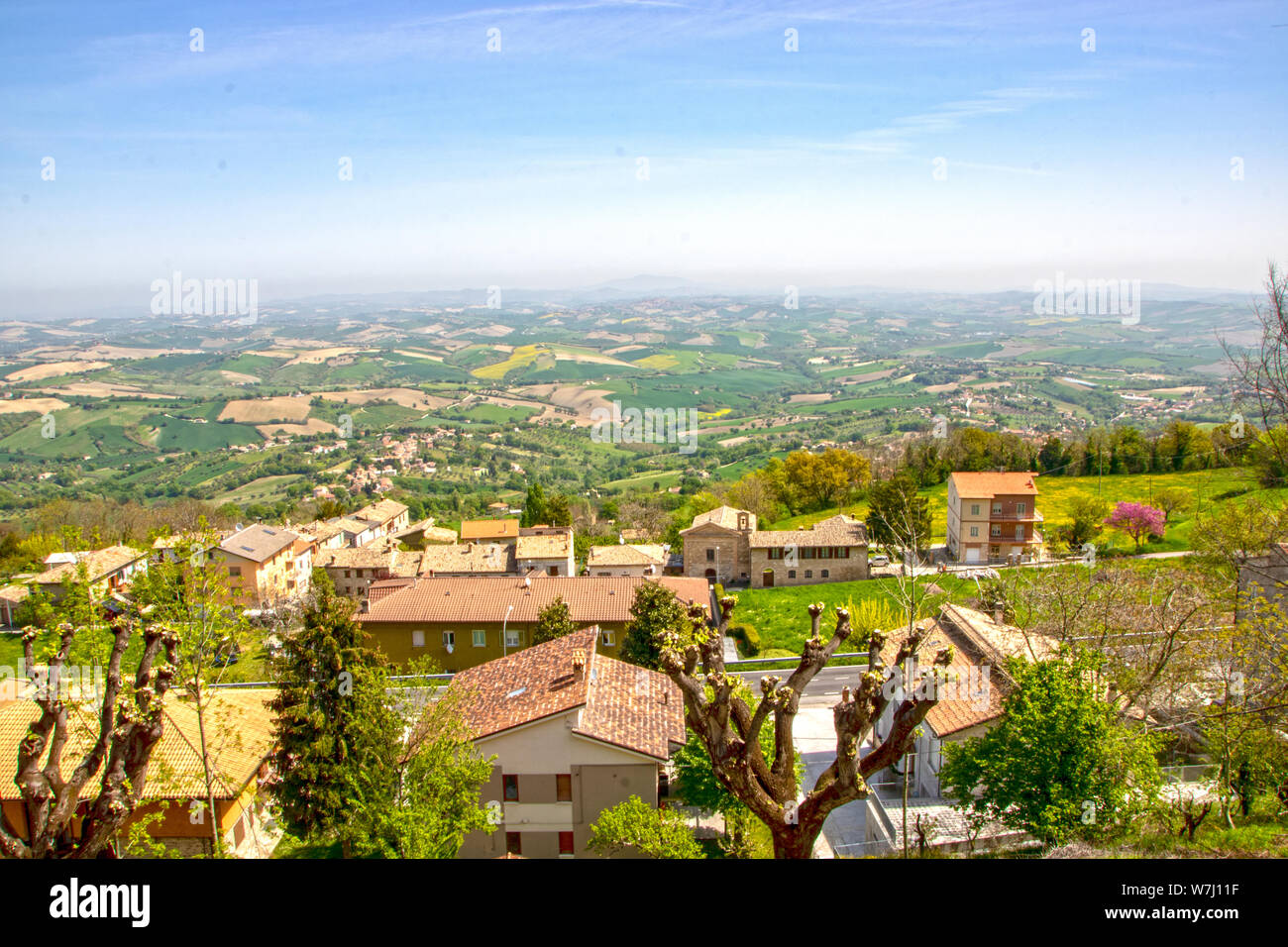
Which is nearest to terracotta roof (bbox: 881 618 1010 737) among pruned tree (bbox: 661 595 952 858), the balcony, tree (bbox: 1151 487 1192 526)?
pruned tree (bbox: 661 595 952 858)

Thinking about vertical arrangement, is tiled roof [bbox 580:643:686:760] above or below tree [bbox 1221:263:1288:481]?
below

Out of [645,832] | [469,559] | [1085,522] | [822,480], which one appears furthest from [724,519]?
[645,832]

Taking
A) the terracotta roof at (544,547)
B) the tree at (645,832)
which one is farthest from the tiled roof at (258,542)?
the tree at (645,832)

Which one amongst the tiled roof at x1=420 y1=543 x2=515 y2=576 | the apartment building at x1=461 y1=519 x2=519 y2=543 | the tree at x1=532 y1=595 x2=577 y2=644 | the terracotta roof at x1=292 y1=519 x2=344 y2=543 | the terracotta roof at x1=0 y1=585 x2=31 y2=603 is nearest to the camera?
the tree at x1=532 y1=595 x2=577 y2=644

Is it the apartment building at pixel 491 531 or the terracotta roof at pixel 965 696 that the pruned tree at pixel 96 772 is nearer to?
the terracotta roof at pixel 965 696

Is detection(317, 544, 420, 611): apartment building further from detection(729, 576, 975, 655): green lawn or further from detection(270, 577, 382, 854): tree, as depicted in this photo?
detection(270, 577, 382, 854): tree

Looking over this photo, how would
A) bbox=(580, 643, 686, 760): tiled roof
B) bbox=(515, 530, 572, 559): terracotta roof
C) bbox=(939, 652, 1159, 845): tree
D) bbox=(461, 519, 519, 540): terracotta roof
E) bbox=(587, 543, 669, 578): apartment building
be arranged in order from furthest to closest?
bbox=(461, 519, 519, 540): terracotta roof, bbox=(515, 530, 572, 559): terracotta roof, bbox=(587, 543, 669, 578): apartment building, bbox=(580, 643, 686, 760): tiled roof, bbox=(939, 652, 1159, 845): tree

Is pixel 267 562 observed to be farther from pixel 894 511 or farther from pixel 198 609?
pixel 198 609
